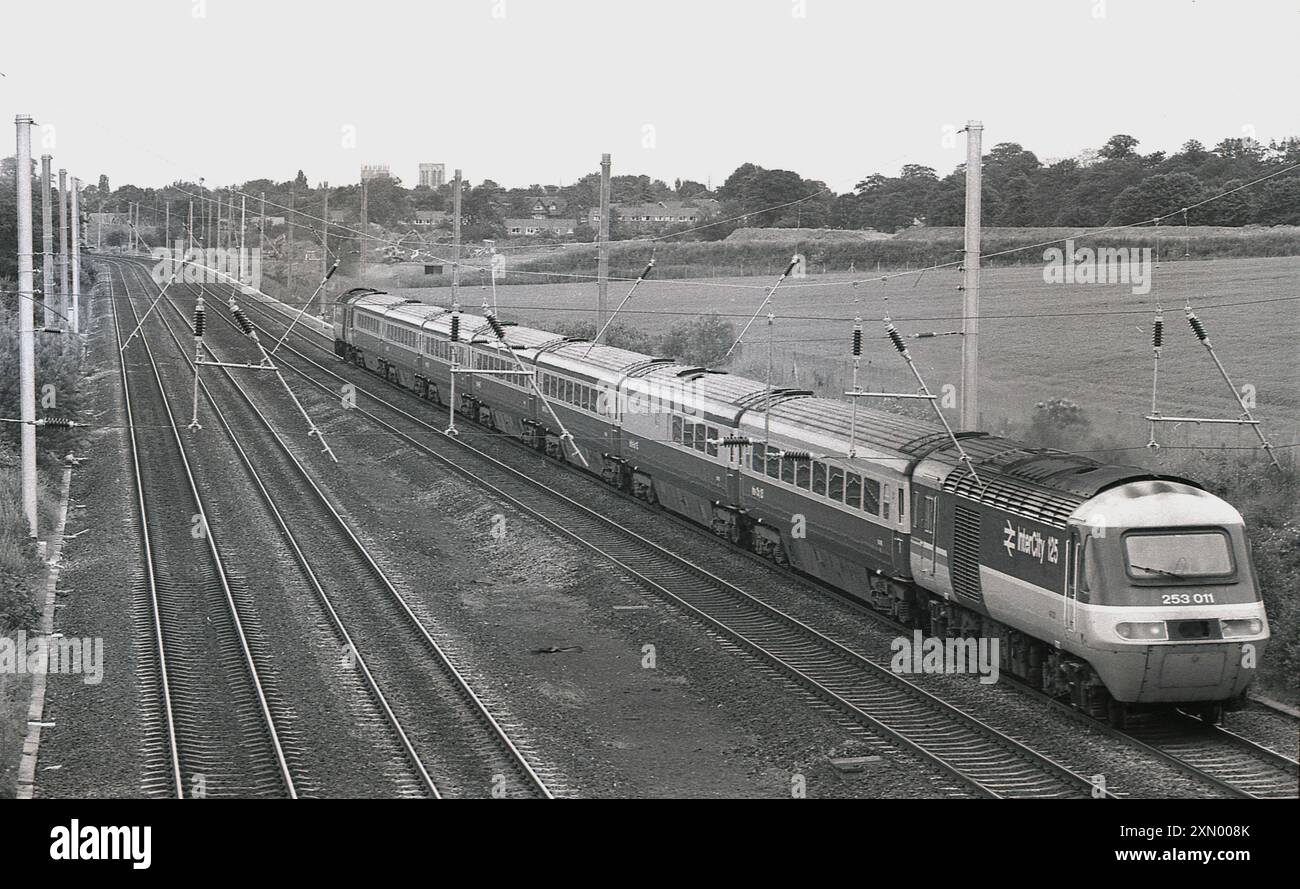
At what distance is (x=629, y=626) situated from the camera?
73.8ft

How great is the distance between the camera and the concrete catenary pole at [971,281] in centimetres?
2230

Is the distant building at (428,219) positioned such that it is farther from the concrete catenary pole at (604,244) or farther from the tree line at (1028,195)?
the concrete catenary pole at (604,244)

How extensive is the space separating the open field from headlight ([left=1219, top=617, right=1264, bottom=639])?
1203cm

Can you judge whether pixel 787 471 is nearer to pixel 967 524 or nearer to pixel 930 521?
pixel 930 521

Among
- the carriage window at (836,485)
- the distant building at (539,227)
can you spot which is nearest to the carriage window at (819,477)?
the carriage window at (836,485)

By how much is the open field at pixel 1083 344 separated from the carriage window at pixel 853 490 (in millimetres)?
5679

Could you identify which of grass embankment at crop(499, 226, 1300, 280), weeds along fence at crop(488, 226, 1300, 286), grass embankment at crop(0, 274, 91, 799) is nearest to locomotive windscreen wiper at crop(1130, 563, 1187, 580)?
A: grass embankment at crop(0, 274, 91, 799)

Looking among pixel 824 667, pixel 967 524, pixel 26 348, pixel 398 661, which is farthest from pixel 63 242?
pixel 967 524

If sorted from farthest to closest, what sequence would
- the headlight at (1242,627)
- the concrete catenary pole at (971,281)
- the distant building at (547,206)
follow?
the distant building at (547,206) → the concrete catenary pole at (971,281) → the headlight at (1242,627)

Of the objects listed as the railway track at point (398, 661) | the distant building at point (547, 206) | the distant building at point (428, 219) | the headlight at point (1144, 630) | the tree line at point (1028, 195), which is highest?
the distant building at point (547, 206)

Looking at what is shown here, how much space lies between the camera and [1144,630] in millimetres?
16031

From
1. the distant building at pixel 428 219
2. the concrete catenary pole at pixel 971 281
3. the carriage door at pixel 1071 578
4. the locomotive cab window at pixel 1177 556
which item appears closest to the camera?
the locomotive cab window at pixel 1177 556
